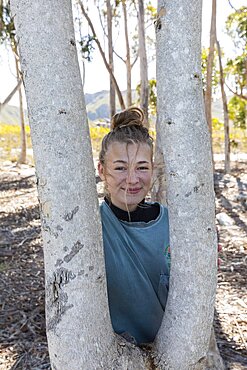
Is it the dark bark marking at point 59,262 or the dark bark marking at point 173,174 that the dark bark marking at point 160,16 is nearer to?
the dark bark marking at point 173,174

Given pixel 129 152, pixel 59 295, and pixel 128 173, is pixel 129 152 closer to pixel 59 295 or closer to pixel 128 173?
pixel 128 173

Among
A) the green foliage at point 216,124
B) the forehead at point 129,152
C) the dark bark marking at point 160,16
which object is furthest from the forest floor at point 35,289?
the green foliage at point 216,124

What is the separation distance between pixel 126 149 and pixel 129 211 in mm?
233

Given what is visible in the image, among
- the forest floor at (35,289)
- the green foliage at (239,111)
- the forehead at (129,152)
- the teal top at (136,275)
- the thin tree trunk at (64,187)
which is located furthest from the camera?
the green foliage at (239,111)

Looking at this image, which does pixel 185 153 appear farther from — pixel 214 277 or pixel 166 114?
pixel 214 277

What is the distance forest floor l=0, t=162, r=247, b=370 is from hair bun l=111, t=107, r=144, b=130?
6.09 feet

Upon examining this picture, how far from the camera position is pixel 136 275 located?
70.8 inches

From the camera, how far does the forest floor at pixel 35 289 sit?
338cm

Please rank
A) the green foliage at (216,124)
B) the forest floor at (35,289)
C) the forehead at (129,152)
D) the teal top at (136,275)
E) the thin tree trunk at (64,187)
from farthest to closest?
the green foliage at (216,124) → the forest floor at (35,289) → the forehead at (129,152) → the teal top at (136,275) → the thin tree trunk at (64,187)

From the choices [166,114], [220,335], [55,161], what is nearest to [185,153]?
[166,114]

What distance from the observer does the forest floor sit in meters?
3.38

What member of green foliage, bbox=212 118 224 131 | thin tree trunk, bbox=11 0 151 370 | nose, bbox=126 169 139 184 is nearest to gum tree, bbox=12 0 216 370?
thin tree trunk, bbox=11 0 151 370

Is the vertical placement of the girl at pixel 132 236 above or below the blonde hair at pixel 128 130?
below

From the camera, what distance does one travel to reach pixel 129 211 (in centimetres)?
194
